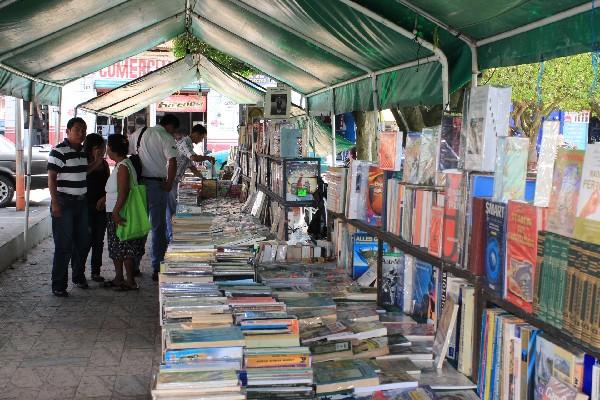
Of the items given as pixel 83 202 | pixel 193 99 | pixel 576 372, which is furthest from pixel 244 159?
pixel 193 99

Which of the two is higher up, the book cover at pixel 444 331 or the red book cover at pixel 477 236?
the red book cover at pixel 477 236

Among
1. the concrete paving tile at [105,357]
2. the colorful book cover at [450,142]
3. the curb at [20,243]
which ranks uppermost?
the colorful book cover at [450,142]

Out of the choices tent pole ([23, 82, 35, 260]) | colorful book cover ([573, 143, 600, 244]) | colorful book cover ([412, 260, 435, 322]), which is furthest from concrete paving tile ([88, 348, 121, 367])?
colorful book cover ([573, 143, 600, 244])

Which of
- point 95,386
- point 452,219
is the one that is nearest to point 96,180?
point 95,386

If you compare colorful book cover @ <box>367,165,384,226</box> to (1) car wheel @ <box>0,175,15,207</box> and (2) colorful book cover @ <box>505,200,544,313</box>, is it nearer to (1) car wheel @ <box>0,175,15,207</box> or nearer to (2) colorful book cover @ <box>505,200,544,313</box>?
(2) colorful book cover @ <box>505,200,544,313</box>

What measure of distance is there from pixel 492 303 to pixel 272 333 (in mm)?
952

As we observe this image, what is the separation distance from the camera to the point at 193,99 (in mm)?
26750

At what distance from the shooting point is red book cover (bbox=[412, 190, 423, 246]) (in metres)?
3.46

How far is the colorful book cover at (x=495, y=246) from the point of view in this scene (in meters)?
2.65

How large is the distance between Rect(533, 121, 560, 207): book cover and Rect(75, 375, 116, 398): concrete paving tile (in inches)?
132

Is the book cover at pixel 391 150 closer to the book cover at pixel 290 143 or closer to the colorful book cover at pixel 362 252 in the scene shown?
the colorful book cover at pixel 362 252

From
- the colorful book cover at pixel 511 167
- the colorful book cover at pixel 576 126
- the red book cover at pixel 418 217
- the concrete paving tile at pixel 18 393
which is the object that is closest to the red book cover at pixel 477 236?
the colorful book cover at pixel 511 167

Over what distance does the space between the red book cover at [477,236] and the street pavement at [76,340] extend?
2453 mm

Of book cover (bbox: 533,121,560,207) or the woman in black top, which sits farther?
the woman in black top
